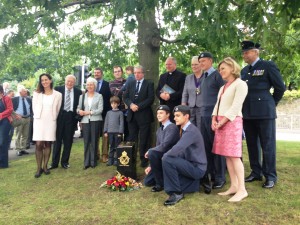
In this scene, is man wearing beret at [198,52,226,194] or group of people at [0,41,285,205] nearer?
group of people at [0,41,285,205]

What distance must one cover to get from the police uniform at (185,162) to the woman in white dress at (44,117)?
3.05m

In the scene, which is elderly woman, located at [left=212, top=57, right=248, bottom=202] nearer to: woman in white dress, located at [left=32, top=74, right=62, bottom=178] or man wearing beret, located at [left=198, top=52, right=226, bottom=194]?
man wearing beret, located at [left=198, top=52, right=226, bottom=194]

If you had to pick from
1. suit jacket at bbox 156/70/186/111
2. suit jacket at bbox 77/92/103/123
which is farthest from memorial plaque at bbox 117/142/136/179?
suit jacket at bbox 77/92/103/123

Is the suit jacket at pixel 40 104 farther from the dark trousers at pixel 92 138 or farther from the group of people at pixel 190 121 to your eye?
the dark trousers at pixel 92 138

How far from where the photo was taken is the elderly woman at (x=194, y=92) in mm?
5938

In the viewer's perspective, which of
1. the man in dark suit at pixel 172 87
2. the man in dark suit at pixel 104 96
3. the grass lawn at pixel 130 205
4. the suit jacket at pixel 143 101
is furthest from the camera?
the man in dark suit at pixel 104 96

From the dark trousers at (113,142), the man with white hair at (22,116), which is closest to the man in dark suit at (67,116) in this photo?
the dark trousers at (113,142)

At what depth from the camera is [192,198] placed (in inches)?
208

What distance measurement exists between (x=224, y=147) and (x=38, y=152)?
3.97m

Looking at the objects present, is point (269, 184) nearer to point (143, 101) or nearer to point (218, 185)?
point (218, 185)

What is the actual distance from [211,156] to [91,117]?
9.48 feet

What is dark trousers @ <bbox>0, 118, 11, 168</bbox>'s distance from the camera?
8695mm

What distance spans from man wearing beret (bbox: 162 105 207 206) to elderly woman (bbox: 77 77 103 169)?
270 centimetres

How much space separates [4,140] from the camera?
875cm
